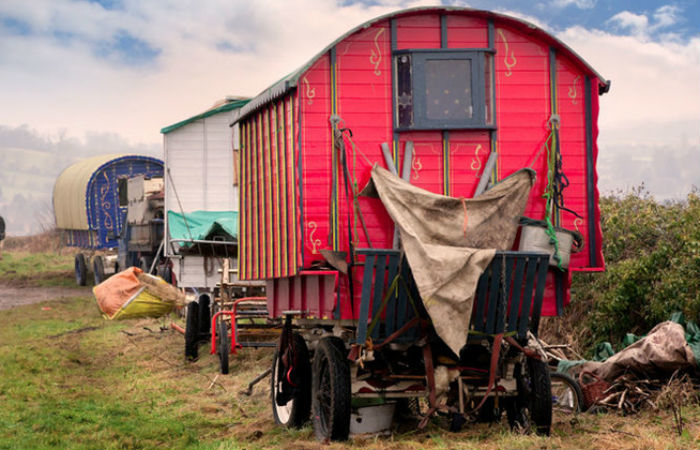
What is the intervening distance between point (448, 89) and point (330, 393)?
2.97 metres

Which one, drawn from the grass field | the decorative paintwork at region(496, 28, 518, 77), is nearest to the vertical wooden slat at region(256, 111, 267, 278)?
the grass field

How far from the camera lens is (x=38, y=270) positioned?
37.4 m

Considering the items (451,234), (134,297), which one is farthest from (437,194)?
(134,297)

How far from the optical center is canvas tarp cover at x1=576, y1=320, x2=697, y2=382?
9906mm

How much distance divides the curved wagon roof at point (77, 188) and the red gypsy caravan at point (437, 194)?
24.8m

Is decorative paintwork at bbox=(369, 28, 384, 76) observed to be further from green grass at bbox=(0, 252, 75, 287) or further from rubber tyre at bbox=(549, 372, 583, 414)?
green grass at bbox=(0, 252, 75, 287)

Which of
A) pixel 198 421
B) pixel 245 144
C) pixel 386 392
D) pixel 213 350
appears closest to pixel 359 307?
pixel 386 392

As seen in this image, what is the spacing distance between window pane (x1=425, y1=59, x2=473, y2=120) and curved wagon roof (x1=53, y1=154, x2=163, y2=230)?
82.8 ft

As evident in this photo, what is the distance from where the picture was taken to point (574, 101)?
8.86m

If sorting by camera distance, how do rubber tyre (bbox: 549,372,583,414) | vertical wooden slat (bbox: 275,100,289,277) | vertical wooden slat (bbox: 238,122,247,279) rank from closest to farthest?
vertical wooden slat (bbox: 275,100,289,277), rubber tyre (bbox: 549,372,583,414), vertical wooden slat (bbox: 238,122,247,279)

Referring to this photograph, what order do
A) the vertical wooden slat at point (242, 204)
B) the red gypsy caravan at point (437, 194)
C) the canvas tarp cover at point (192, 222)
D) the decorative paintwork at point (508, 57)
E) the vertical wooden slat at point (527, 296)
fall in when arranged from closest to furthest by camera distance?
the vertical wooden slat at point (527, 296) < the red gypsy caravan at point (437, 194) < the decorative paintwork at point (508, 57) < the vertical wooden slat at point (242, 204) < the canvas tarp cover at point (192, 222)

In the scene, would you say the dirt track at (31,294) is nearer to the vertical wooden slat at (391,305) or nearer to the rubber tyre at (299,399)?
the rubber tyre at (299,399)

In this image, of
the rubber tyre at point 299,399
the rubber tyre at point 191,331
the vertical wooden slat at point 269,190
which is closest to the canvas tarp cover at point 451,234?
the vertical wooden slat at point 269,190

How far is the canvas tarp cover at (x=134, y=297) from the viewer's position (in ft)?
72.0
